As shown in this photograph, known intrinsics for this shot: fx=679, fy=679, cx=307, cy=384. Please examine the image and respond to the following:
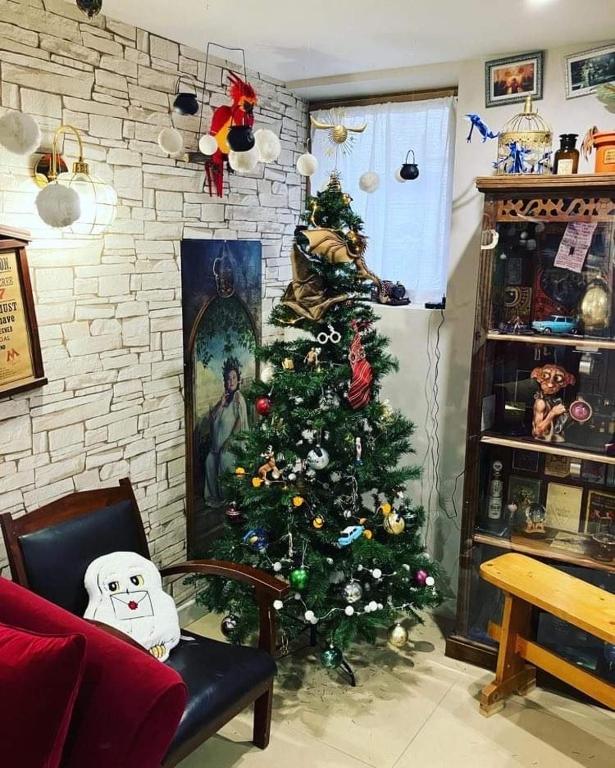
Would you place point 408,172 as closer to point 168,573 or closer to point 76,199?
point 76,199

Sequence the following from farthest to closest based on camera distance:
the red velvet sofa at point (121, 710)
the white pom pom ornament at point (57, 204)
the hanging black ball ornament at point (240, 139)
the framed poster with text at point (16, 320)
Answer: the hanging black ball ornament at point (240, 139) < the framed poster with text at point (16, 320) < the white pom pom ornament at point (57, 204) < the red velvet sofa at point (121, 710)

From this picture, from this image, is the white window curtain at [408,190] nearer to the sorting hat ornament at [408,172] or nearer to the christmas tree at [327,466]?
the sorting hat ornament at [408,172]

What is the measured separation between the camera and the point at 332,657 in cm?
265

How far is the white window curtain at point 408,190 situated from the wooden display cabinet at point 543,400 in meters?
0.71

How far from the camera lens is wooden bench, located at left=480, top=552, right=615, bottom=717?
2430 millimetres

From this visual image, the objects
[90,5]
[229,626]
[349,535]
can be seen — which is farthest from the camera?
[229,626]

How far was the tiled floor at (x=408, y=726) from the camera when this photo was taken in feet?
7.96

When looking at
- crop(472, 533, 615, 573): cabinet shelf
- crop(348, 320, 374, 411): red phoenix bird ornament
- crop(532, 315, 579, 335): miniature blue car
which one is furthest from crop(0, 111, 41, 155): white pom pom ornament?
crop(472, 533, 615, 573): cabinet shelf

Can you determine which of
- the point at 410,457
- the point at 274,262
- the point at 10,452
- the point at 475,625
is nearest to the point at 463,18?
the point at 274,262

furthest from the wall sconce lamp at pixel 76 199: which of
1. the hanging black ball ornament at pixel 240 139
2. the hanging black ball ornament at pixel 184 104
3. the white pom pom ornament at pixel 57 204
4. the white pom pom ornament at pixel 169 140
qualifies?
the hanging black ball ornament at pixel 240 139

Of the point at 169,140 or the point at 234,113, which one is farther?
the point at 234,113

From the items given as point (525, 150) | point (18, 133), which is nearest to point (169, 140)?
point (18, 133)

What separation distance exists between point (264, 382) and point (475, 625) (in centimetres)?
145

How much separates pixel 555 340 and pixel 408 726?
1600mm
